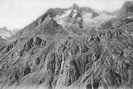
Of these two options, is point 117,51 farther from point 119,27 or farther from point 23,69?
point 23,69

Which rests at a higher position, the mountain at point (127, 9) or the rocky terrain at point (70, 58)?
the mountain at point (127, 9)

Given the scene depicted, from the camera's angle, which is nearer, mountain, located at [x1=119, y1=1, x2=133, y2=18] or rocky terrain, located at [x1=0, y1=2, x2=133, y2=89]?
rocky terrain, located at [x1=0, y1=2, x2=133, y2=89]

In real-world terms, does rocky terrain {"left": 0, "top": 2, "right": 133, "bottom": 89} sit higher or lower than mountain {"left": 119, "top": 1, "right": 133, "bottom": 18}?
lower

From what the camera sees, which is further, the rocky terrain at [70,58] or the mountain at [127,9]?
the mountain at [127,9]

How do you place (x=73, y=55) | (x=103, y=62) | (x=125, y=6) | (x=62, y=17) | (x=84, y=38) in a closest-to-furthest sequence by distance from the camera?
1. (x=103, y=62)
2. (x=73, y=55)
3. (x=84, y=38)
4. (x=125, y=6)
5. (x=62, y=17)

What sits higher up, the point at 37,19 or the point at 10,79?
the point at 37,19

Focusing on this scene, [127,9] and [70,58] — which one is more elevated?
[127,9]

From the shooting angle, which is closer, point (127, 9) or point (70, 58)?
point (70, 58)

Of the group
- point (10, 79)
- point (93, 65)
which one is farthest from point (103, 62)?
point (10, 79)
